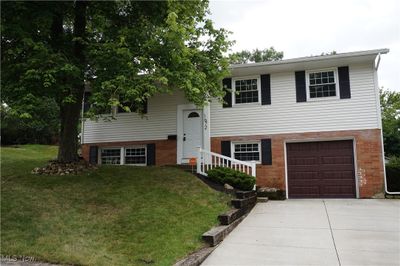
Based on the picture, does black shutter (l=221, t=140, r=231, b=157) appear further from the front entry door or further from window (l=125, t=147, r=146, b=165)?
window (l=125, t=147, r=146, b=165)

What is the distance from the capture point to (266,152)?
12.4 metres

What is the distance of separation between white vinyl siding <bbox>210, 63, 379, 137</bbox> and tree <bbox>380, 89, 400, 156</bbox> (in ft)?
40.8

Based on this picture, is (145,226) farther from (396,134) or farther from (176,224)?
(396,134)

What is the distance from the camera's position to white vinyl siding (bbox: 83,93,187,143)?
541 inches

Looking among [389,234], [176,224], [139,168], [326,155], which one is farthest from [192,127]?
[389,234]

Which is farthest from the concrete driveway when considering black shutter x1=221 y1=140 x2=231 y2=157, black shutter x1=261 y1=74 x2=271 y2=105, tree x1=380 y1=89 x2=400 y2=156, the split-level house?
tree x1=380 y1=89 x2=400 y2=156

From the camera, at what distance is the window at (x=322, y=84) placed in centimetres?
1205

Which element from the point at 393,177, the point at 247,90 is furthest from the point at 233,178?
the point at 393,177

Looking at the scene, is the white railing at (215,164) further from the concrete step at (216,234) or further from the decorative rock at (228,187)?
the concrete step at (216,234)

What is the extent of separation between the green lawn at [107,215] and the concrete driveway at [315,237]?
0.82m

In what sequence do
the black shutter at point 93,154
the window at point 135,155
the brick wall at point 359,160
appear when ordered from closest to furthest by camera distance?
the brick wall at point 359,160 < the window at point 135,155 < the black shutter at point 93,154

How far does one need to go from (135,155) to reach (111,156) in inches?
48.1

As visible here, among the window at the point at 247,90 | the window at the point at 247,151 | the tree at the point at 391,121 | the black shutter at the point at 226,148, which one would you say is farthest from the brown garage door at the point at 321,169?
the tree at the point at 391,121

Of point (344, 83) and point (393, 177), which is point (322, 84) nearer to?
point (344, 83)
